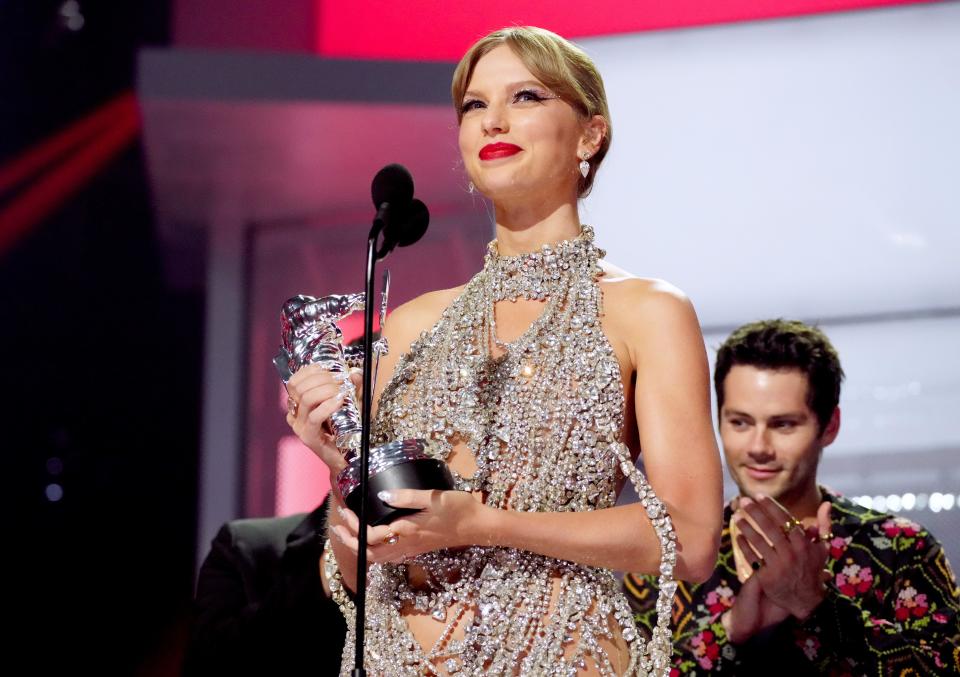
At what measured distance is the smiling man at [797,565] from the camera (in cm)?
213

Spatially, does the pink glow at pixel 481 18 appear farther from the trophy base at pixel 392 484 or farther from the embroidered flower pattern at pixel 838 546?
the trophy base at pixel 392 484

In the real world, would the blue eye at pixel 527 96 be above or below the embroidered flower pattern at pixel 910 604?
above

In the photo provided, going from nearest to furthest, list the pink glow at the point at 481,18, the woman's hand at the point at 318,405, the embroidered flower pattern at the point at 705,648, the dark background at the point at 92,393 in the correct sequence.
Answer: the woman's hand at the point at 318,405 < the embroidered flower pattern at the point at 705,648 < the pink glow at the point at 481,18 < the dark background at the point at 92,393

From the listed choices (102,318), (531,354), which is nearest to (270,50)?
(102,318)

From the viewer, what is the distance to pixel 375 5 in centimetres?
312

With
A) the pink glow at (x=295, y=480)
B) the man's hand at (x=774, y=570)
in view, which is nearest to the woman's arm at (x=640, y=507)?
the man's hand at (x=774, y=570)

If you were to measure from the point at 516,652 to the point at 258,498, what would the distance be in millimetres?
1954

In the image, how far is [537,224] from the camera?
1623mm

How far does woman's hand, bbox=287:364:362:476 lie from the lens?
138cm

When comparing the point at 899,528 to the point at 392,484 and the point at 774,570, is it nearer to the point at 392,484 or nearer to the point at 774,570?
the point at 774,570

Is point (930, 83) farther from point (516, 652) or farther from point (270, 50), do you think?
point (516, 652)

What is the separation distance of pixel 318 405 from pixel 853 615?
1.36m

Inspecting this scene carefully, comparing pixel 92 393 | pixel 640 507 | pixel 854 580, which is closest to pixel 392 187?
pixel 640 507

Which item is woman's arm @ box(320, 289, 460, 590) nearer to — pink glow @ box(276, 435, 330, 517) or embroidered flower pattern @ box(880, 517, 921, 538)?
embroidered flower pattern @ box(880, 517, 921, 538)
